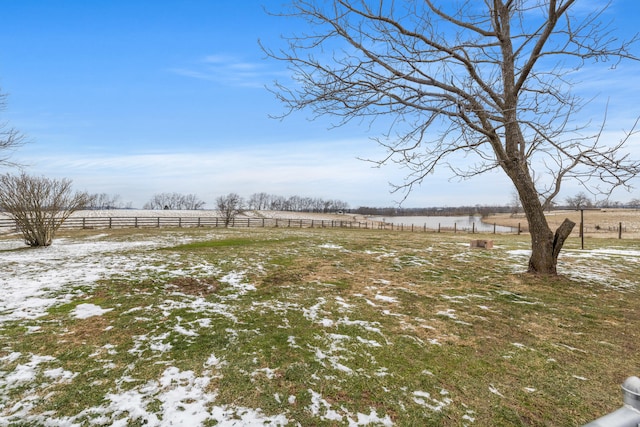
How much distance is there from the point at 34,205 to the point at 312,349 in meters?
16.1

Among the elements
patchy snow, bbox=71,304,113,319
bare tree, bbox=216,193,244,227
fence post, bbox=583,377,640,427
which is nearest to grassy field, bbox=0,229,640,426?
patchy snow, bbox=71,304,113,319

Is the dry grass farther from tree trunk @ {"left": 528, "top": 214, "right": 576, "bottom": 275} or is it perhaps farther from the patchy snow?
the patchy snow

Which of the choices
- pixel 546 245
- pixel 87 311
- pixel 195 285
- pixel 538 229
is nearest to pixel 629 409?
pixel 87 311

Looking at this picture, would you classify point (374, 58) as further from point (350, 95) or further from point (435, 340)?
point (435, 340)

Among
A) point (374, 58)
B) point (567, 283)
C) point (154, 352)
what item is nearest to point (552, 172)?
point (567, 283)

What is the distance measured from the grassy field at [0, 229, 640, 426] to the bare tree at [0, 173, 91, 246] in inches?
292

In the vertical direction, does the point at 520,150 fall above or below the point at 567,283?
above

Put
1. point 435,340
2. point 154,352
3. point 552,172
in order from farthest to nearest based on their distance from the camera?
point 552,172 → point 435,340 → point 154,352

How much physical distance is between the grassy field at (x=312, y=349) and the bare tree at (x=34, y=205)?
7.41 m

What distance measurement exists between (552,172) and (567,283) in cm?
289

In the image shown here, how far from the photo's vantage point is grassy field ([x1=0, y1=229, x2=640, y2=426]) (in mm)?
2973

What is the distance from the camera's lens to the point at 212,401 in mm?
3033

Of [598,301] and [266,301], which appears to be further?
[598,301]

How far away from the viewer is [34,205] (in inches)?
542
